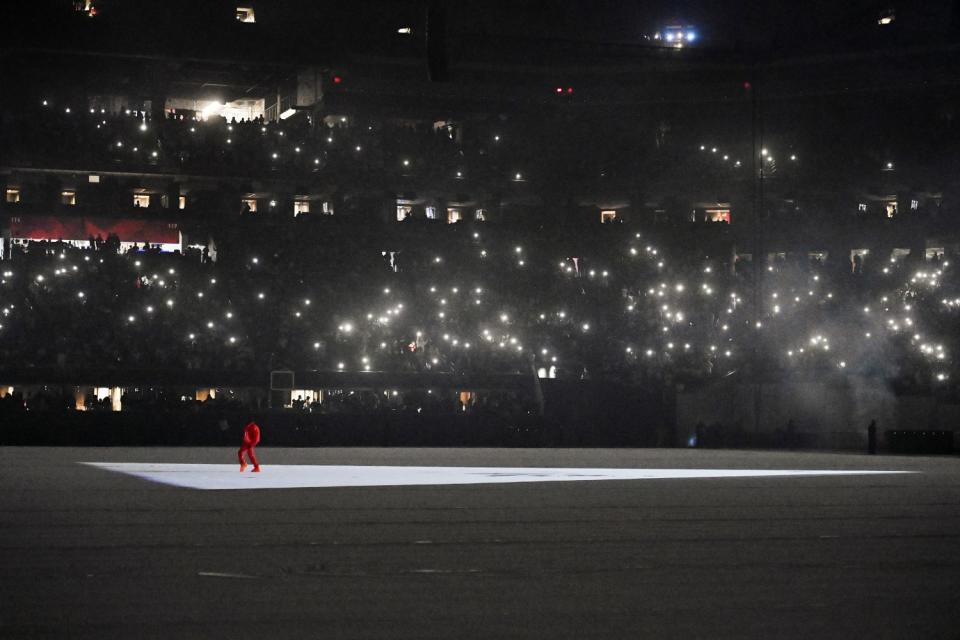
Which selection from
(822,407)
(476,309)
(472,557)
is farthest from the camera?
(476,309)

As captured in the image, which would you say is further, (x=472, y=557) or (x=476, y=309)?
(x=476, y=309)

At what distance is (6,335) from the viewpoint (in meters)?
36.2

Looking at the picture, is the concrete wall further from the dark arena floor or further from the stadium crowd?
the dark arena floor

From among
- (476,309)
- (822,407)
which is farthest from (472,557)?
(476,309)

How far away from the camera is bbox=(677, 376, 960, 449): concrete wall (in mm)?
38219

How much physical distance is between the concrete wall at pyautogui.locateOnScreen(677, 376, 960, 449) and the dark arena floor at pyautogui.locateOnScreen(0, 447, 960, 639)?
54.8 ft

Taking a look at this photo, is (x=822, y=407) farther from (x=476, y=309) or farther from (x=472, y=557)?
(x=472, y=557)

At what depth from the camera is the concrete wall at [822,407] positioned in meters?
38.2

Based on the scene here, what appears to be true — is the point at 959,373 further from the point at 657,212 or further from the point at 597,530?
the point at 597,530

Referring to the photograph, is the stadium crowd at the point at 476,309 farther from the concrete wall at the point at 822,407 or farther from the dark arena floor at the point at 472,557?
the dark arena floor at the point at 472,557

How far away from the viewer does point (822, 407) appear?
38688 millimetres

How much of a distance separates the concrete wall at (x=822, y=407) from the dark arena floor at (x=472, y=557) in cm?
1669

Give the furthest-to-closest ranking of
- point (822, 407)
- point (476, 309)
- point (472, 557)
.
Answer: point (476, 309) < point (822, 407) < point (472, 557)

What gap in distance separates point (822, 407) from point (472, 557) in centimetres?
2915
